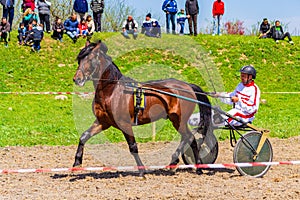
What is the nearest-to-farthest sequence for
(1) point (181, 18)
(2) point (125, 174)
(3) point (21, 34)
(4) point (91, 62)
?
1. (4) point (91, 62)
2. (2) point (125, 174)
3. (3) point (21, 34)
4. (1) point (181, 18)

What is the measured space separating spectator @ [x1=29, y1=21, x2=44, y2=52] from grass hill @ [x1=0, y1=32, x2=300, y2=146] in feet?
0.81

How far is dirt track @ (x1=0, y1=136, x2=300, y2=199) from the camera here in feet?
23.0

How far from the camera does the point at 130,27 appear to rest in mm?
22812

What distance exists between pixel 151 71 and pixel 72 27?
3.97m

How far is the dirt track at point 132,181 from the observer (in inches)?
276

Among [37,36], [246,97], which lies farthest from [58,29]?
[246,97]

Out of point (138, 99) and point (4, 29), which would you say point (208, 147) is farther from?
point (4, 29)

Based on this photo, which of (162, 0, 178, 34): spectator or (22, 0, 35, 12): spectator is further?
(162, 0, 178, 34): spectator

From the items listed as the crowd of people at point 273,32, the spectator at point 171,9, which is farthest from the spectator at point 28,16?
the crowd of people at point 273,32

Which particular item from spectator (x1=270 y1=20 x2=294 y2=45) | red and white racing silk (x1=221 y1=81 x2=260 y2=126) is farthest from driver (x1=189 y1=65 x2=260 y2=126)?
spectator (x1=270 y1=20 x2=294 y2=45)

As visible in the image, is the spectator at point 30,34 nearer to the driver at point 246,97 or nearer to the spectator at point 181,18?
the spectator at point 181,18

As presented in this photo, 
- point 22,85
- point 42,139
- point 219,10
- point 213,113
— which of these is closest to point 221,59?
point 219,10

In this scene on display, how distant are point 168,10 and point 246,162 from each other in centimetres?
1581

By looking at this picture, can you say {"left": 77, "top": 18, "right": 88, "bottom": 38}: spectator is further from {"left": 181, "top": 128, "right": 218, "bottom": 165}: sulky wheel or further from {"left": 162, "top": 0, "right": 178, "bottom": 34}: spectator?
{"left": 181, "top": 128, "right": 218, "bottom": 165}: sulky wheel
